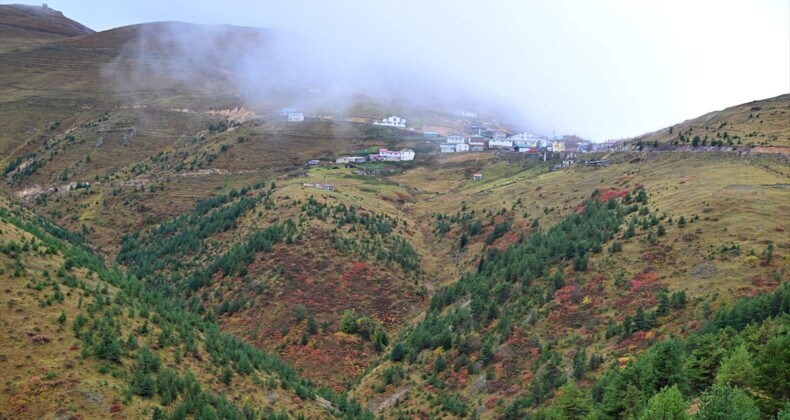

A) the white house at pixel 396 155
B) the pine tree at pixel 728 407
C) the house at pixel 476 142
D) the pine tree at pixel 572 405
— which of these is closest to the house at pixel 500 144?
the house at pixel 476 142

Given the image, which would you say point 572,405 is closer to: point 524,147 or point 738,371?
point 738,371

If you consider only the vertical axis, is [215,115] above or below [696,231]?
Answer: above

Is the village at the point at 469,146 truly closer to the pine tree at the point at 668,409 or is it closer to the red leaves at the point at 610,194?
the red leaves at the point at 610,194

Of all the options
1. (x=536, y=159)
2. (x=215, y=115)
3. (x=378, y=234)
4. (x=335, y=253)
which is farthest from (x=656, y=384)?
(x=215, y=115)

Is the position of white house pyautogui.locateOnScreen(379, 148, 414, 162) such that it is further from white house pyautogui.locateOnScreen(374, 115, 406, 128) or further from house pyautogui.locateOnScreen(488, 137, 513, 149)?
white house pyautogui.locateOnScreen(374, 115, 406, 128)

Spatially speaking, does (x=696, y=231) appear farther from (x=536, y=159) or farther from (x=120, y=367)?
(x=536, y=159)

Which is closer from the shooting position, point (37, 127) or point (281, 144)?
point (281, 144)

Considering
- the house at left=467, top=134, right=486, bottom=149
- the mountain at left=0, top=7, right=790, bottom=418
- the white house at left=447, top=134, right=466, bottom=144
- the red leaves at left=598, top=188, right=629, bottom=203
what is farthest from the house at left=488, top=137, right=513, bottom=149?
the red leaves at left=598, top=188, right=629, bottom=203

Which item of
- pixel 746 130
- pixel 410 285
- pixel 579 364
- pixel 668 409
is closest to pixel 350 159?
pixel 410 285
